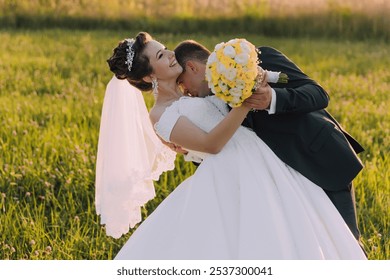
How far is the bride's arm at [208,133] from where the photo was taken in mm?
4238

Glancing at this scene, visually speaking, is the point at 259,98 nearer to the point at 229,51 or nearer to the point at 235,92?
the point at 235,92

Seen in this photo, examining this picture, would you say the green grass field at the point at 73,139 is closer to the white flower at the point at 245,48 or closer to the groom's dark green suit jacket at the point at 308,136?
the groom's dark green suit jacket at the point at 308,136

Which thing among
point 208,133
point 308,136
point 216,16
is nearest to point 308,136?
point 308,136

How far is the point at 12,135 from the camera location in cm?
801

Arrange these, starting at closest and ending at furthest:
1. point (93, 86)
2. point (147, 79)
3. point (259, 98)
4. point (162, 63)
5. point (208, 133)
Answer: point (259, 98)
point (208, 133)
point (162, 63)
point (147, 79)
point (93, 86)

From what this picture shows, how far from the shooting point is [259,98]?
167 inches

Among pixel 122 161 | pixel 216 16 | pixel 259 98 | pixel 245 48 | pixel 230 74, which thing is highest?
pixel 245 48

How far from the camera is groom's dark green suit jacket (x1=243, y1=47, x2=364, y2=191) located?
14.6 feet

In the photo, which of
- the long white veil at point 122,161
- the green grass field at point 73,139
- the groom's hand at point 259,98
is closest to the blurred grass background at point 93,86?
the green grass field at point 73,139

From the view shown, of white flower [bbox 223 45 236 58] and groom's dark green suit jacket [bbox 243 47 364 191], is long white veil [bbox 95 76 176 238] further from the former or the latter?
white flower [bbox 223 45 236 58]

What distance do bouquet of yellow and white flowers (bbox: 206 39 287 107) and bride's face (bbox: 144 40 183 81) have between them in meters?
Result: 0.46

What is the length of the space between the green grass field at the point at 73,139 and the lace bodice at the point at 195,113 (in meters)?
1.62

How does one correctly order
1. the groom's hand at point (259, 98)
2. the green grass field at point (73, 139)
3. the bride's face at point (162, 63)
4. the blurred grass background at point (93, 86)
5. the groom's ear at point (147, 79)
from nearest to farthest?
the groom's hand at point (259, 98), the bride's face at point (162, 63), the groom's ear at point (147, 79), the green grass field at point (73, 139), the blurred grass background at point (93, 86)

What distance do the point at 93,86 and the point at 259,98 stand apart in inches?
255
